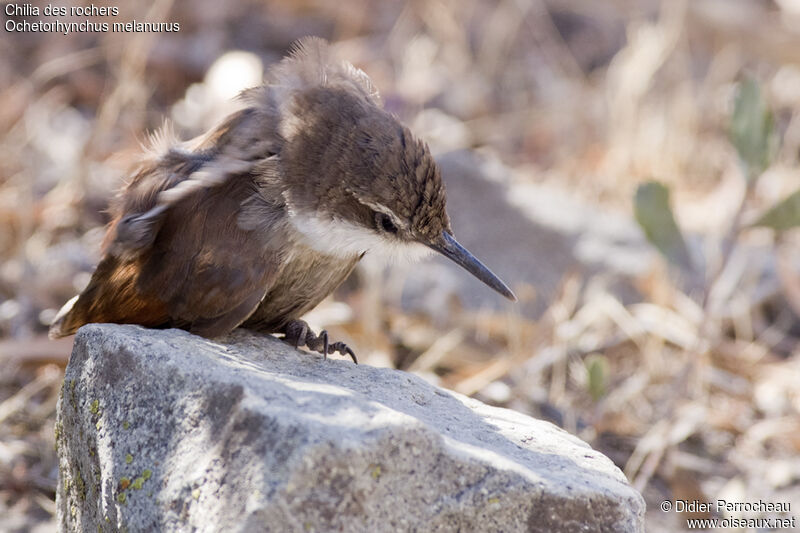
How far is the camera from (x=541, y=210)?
6.13m

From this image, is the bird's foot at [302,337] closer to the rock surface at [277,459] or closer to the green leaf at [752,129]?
the rock surface at [277,459]

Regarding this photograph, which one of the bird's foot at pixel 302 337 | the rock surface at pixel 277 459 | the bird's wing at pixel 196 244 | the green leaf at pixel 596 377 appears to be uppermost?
the bird's wing at pixel 196 244

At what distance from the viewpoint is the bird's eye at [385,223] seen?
3258 mm

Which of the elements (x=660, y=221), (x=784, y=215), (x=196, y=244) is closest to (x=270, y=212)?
(x=196, y=244)

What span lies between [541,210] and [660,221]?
2071 millimetres

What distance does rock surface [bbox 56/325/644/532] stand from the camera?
2191 mm

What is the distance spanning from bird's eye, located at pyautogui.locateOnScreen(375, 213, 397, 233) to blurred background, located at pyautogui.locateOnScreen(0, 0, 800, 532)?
1.21 meters

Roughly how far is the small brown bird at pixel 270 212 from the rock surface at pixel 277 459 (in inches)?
17.7

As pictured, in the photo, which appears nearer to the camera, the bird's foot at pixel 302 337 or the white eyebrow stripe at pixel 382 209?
the white eyebrow stripe at pixel 382 209

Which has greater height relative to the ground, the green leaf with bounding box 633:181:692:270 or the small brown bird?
the small brown bird

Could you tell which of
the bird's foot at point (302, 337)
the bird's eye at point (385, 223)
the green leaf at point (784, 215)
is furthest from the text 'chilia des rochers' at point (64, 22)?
the green leaf at point (784, 215)

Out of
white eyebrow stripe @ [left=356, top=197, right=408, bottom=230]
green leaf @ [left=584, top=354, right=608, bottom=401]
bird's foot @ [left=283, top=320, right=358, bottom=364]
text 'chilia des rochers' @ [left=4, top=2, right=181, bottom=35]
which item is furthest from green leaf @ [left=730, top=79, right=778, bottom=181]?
text 'chilia des rochers' @ [left=4, top=2, right=181, bottom=35]

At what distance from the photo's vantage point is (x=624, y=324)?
5.32 metres

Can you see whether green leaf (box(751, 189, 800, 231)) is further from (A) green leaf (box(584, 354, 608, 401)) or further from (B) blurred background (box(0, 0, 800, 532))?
(A) green leaf (box(584, 354, 608, 401))
